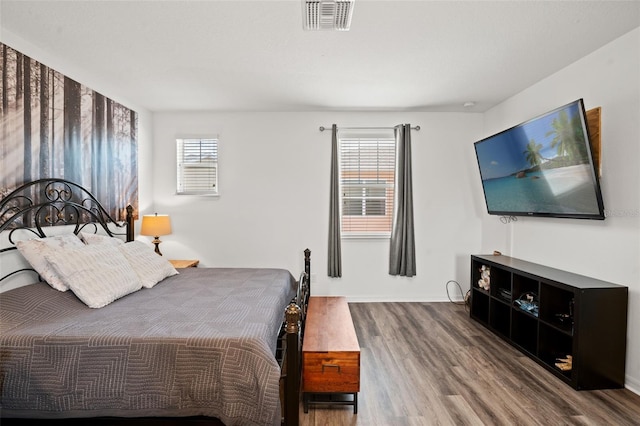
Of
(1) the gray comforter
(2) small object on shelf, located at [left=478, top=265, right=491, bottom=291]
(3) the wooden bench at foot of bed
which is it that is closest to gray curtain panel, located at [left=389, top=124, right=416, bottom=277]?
(2) small object on shelf, located at [left=478, top=265, right=491, bottom=291]

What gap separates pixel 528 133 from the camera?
2.96 meters

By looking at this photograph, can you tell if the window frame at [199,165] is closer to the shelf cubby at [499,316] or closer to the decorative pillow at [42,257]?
the decorative pillow at [42,257]

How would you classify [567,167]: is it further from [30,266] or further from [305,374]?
[30,266]

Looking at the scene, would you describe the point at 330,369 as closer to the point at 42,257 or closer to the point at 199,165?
the point at 42,257

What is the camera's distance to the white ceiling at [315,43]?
2.12m

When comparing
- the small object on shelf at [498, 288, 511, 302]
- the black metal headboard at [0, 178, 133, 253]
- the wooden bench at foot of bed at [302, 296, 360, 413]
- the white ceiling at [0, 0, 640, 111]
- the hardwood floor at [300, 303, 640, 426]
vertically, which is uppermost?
the white ceiling at [0, 0, 640, 111]

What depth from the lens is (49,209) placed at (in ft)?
8.72

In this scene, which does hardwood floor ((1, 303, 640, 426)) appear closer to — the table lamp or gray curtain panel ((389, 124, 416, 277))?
gray curtain panel ((389, 124, 416, 277))

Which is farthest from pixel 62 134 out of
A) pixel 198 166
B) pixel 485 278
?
pixel 485 278

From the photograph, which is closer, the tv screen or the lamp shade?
the tv screen

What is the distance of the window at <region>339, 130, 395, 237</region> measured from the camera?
14.8ft

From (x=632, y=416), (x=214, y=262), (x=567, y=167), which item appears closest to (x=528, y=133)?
(x=567, y=167)

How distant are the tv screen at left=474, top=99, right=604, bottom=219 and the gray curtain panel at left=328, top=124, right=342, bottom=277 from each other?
1.74m

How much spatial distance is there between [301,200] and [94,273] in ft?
8.64
